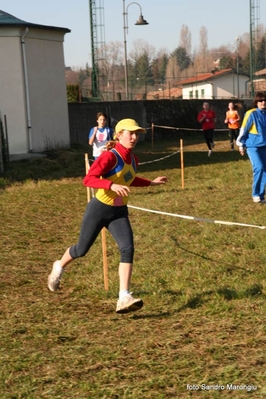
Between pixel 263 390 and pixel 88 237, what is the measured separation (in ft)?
8.49

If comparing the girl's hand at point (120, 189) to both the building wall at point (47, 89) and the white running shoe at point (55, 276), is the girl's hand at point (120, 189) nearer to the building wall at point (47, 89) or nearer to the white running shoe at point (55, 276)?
the white running shoe at point (55, 276)

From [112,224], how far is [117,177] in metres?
0.44

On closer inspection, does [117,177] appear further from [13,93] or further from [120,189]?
[13,93]

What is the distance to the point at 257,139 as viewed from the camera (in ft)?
39.4

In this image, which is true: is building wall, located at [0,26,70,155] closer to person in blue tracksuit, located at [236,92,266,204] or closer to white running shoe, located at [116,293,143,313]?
A: person in blue tracksuit, located at [236,92,266,204]

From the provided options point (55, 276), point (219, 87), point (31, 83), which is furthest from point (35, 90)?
point (219, 87)

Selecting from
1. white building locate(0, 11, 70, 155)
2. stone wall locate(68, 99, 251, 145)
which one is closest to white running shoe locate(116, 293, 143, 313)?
white building locate(0, 11, 70, 155)

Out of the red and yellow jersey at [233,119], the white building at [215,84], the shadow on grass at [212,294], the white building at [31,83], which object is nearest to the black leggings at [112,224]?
the shadow on grass at [212,294]

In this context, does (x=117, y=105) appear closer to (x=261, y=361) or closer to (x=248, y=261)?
(x=248, y=261)

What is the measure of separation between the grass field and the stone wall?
1869 centimetres

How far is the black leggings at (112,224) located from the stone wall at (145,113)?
23238 mm

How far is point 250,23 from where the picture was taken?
196 ft

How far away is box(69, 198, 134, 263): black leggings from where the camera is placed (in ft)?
21.1

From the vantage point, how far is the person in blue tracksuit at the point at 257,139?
12.0m
